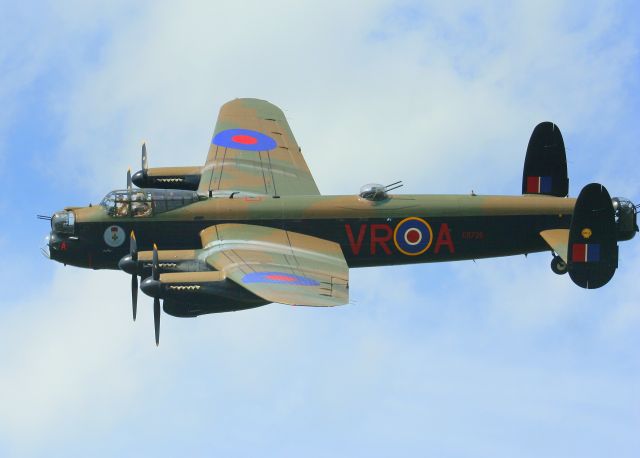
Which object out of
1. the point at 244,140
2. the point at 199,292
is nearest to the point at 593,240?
the point at 199,292

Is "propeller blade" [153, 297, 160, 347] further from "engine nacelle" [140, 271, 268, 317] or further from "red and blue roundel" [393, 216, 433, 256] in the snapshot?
"red and blue roundel" [393, 216, 433, 256]

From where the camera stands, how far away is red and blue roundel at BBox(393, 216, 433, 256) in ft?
148

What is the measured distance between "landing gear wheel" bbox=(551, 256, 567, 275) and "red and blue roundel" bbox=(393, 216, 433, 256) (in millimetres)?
4040

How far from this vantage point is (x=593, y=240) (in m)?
43.3

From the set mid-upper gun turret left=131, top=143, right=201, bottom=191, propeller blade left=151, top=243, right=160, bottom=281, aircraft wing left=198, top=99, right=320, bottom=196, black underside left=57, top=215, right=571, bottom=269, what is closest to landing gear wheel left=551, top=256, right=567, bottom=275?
black underside left=57, top=215, right=571, bottom=269

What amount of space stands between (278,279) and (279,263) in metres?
1.65

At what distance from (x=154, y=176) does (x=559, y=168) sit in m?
13.5

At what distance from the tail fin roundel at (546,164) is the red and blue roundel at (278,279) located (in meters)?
9.22

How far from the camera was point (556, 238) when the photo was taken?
45094 mm

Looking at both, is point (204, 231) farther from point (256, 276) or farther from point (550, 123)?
point (550, 123)

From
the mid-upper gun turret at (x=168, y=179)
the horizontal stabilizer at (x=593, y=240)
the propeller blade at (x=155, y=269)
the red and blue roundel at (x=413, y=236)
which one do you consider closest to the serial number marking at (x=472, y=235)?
the red and blue roundel at (x=413, y=236)

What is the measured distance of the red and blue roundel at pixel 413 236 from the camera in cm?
4519

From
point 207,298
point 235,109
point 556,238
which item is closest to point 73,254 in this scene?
point 207,298

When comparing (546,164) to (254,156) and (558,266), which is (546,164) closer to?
(558,266)
